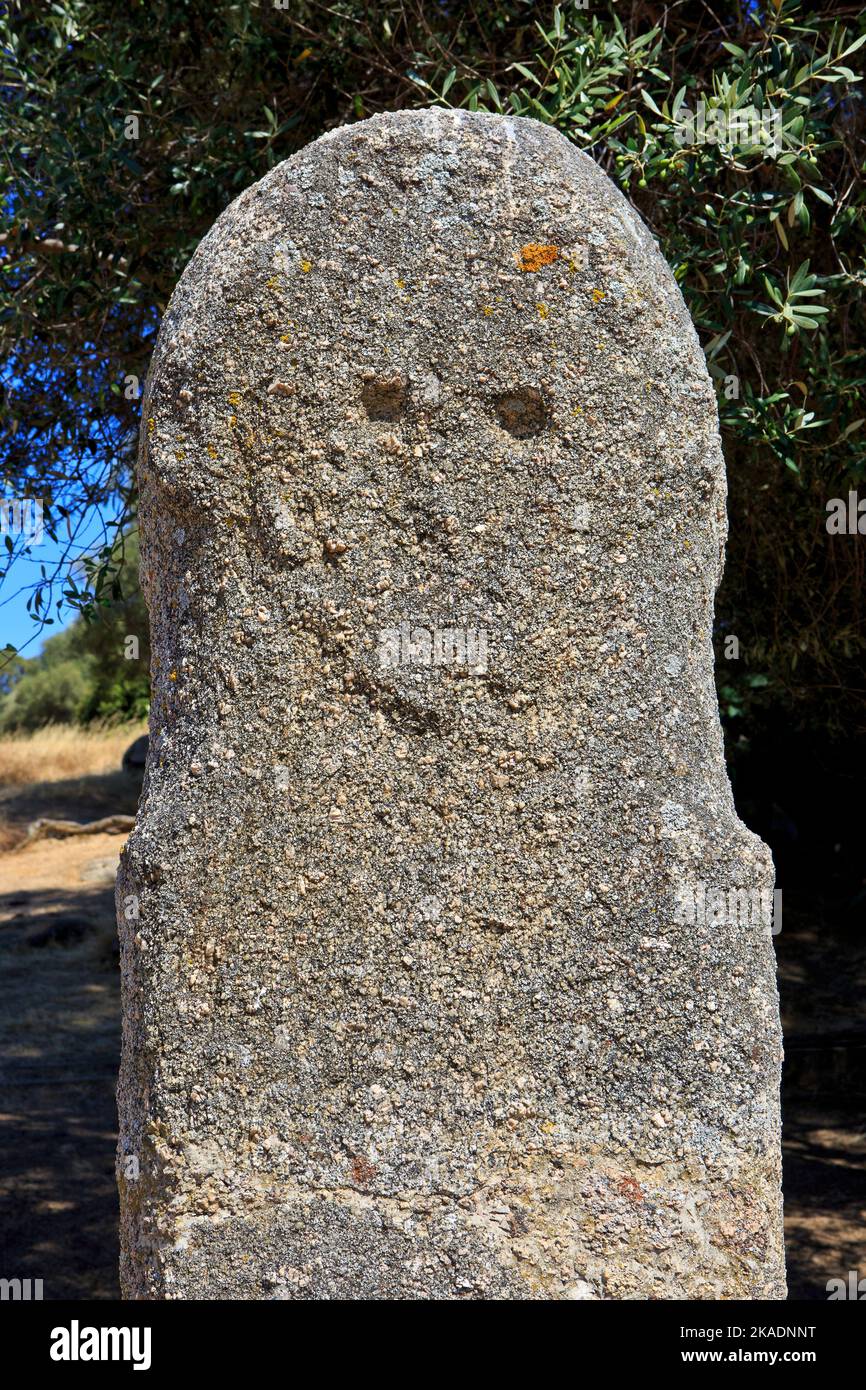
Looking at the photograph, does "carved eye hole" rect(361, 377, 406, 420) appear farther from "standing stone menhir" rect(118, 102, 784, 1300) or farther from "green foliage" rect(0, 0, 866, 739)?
"green foliage" rect(0, 0, 866, 739)

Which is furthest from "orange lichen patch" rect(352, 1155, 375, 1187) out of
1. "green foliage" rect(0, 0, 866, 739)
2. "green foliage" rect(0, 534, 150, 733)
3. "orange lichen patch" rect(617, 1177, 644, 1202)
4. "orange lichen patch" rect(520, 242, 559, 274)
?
"green foliage" rect(0, 534, 150, 733)

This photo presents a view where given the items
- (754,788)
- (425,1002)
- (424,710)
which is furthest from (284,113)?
(754,788)

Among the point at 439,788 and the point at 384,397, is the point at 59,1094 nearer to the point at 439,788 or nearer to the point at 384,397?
the point at 439,788

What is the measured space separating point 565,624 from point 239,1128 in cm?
103

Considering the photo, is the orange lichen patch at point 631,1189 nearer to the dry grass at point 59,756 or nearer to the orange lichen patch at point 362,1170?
the orange lichen patch at point 362,1170

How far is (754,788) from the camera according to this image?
1000 centimetres

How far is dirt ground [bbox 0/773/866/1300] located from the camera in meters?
5.71

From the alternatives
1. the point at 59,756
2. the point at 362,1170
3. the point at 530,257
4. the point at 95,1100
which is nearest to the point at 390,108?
the point at 530,257

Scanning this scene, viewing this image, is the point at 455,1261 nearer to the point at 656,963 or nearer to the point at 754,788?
the point at 656,963

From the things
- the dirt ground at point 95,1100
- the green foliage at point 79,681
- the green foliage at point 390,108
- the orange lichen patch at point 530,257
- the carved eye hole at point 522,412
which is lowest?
the dirt ground at point 95,1100

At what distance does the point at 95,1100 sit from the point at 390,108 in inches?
212

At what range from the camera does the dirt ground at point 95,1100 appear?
5.71 meters

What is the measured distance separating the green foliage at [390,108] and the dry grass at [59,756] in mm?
12936

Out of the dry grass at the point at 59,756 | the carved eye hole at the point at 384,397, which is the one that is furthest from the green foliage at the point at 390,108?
the dry grass at the point at 59,756
